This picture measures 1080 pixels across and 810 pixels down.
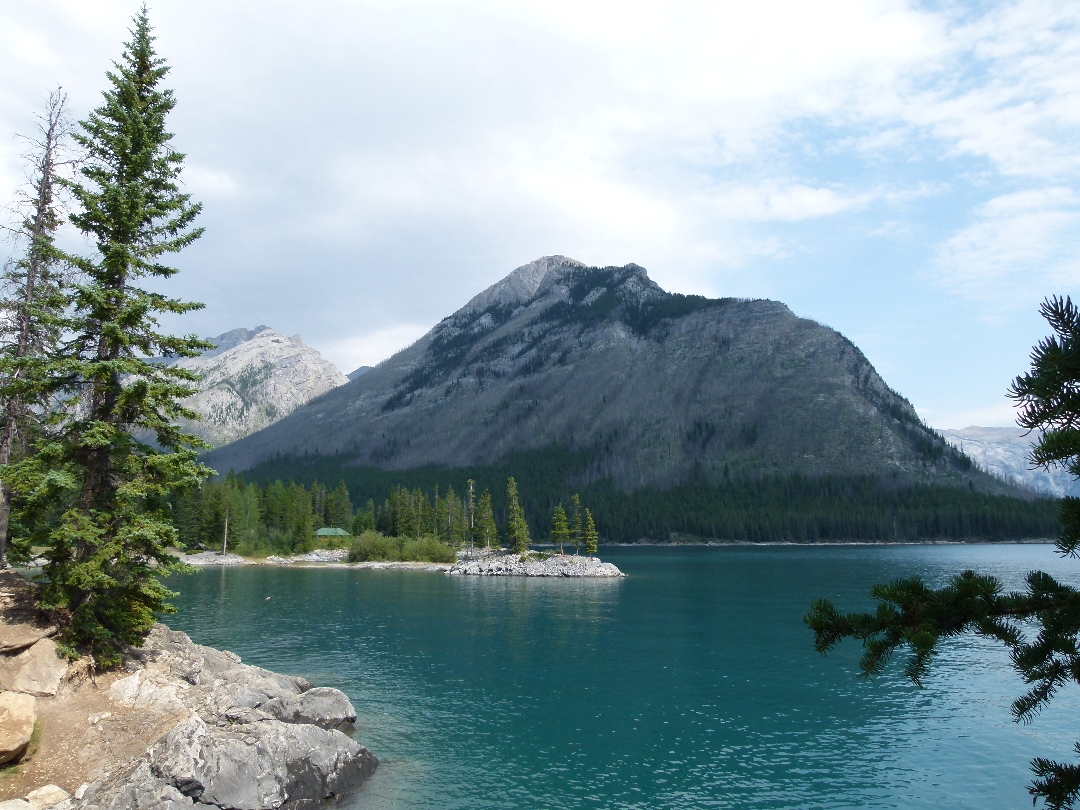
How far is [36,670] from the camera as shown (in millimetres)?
22594

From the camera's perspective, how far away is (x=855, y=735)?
3244 cm

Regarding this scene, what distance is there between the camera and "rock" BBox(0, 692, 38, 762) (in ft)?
62.8

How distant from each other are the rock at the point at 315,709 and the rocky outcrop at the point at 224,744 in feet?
0.17

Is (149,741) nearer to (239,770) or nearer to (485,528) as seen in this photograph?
(239,770)

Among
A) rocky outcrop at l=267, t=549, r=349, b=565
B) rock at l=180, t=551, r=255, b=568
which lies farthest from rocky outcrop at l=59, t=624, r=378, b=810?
rock at l=180, t=551, r=255, b=568

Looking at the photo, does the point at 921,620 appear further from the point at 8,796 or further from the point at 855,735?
the point at 855,735

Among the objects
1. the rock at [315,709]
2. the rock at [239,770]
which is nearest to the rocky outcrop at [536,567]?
the rock at [315,709]

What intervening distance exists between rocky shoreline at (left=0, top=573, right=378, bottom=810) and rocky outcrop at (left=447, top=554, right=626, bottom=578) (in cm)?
8747

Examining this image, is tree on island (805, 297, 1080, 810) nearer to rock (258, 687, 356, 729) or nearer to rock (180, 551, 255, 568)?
rock (258, 687, 356, 729)

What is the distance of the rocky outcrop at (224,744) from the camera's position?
20125mm

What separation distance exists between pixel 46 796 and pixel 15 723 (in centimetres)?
262

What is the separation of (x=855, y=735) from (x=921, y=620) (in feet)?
103

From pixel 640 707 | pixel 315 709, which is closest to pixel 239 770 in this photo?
pixel 315 709

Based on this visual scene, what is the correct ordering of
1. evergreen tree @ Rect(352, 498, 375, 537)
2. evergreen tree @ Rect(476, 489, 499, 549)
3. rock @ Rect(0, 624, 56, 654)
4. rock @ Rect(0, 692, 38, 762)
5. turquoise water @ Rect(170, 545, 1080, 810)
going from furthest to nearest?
evergreen tree @ Rect(352, 498, 375, 537) < evergreen tree @ Rect(476, 489, 499, 549) < turquoise water @ Rect(170, 545, 1080, 810) < rock @ Rect(0, 624, 56, 654) < rock @ Rect(0, 692, 38, 762)
